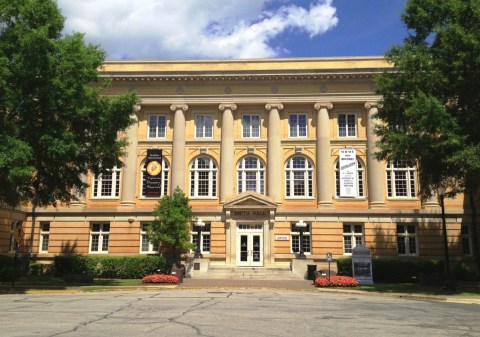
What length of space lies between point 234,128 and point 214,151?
2642 mm

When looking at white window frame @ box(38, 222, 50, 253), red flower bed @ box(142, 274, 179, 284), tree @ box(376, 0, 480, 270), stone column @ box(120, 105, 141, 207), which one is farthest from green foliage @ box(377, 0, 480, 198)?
white window frame @ box(38, 222, 50, 253)

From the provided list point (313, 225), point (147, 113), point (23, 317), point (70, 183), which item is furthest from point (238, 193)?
point (23, 317)

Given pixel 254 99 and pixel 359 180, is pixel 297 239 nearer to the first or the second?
pixel 359 180

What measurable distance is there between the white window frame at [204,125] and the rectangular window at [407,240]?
1768cm

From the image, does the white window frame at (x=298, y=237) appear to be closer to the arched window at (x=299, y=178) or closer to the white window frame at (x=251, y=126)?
the arched window at (x=299, y=178)

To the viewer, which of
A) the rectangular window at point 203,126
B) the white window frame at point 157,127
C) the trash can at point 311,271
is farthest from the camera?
the white window frame at point 157,127

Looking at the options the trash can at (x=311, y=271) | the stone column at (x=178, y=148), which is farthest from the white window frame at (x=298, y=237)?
the stone column at (x=178, y=148)

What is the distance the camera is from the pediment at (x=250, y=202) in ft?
125

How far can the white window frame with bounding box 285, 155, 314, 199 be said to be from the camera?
131 feet

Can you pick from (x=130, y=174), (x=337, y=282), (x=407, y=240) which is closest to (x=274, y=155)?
(x=130, y=174)

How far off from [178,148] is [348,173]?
559 inches

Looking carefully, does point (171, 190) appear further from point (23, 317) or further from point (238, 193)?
point (23, 317)

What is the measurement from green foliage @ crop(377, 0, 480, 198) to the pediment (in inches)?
499

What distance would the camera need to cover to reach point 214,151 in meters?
40.8
